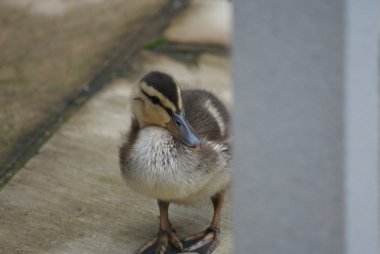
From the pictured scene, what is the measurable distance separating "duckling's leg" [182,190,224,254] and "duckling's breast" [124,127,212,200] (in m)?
0.30

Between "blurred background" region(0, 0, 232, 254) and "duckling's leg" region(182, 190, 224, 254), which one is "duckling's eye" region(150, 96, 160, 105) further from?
"blurred background" region(0, 0, 232, 254)

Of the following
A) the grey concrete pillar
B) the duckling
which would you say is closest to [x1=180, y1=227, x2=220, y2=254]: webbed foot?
the duckling

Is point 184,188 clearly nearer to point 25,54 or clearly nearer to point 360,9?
point 360,9

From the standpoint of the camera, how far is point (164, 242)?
3959mm

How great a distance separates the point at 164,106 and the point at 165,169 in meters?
0.29

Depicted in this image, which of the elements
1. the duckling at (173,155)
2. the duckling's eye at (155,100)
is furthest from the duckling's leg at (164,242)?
the duckling's eye at (155,100)

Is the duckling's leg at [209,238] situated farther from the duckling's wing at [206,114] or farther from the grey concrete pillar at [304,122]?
the grey concrete pillar at [304,122]

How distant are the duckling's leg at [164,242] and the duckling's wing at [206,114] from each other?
0.40 metres

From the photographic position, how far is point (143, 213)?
4.29 metres

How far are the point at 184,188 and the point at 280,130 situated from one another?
1.53 metres

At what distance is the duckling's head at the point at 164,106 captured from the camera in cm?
373

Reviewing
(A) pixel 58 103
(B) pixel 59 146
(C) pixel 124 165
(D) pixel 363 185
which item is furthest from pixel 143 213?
(D) pixel 363 185

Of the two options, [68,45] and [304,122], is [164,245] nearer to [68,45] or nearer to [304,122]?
[304,122]

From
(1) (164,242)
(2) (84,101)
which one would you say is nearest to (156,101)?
(1) (164,242)
